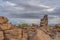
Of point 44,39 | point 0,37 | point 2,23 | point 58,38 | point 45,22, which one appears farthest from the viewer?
point 45,22

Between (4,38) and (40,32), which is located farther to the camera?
(4,38)

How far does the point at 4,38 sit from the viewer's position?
22.2 m

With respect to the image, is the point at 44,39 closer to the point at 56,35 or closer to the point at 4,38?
the point at 4,38

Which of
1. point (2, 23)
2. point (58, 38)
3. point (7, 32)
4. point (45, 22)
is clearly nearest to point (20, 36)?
point (7, 32)

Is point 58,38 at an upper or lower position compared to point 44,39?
lower

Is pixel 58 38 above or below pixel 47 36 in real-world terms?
below

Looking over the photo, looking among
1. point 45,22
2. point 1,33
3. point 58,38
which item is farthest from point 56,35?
point 1,33

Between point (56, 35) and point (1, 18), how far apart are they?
1175 centimetres

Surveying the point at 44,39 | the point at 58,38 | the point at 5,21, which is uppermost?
the point at 5,21

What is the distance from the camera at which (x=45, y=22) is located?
41.8 meters

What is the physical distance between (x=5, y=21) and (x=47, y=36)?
27.9 ft

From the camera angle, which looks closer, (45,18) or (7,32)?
(7,32)

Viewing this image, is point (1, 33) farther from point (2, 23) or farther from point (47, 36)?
point (47, 36)

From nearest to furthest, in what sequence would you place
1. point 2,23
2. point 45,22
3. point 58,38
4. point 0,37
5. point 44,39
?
point 44,39 → point 0,37 → point 2,23 → point 58,38 → point 45,22
